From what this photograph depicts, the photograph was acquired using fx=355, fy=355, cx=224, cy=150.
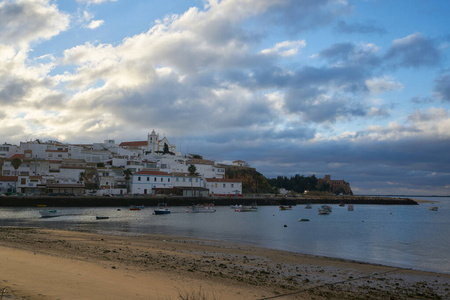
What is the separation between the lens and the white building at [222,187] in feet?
362

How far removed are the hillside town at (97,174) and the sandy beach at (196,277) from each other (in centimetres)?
7640

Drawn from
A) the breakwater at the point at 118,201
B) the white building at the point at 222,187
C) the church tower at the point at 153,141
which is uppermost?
the church tower at the point at 153,141

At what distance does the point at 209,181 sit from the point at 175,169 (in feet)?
40.2

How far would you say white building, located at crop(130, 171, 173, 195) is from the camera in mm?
95375

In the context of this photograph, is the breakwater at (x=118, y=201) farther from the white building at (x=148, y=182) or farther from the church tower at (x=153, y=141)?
the church tower at (x=153, y=141)

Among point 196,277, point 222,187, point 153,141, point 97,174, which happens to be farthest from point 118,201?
point 196,277

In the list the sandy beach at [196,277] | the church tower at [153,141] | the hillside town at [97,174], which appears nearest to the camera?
the sandy beach at [196,277]

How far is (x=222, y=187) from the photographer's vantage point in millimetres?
112812

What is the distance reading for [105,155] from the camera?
11225 cm

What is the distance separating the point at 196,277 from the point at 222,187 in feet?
325

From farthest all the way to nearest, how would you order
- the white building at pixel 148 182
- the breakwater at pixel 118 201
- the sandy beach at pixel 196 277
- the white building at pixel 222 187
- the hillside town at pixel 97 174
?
1. the white building at pixel 222 187
2. the white building at pixel 148 182
3. the hillside town at pixel 97 174
4. the breakwater at pixel 118 201
5. the sandy beach at pixel 196 277

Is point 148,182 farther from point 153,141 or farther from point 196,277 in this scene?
point 196,277

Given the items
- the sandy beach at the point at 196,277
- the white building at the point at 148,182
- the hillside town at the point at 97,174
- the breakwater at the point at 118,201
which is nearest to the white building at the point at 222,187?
the hillside town at the point at 97,174

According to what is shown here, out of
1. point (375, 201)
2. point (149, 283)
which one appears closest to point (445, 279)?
point (149, 283)
